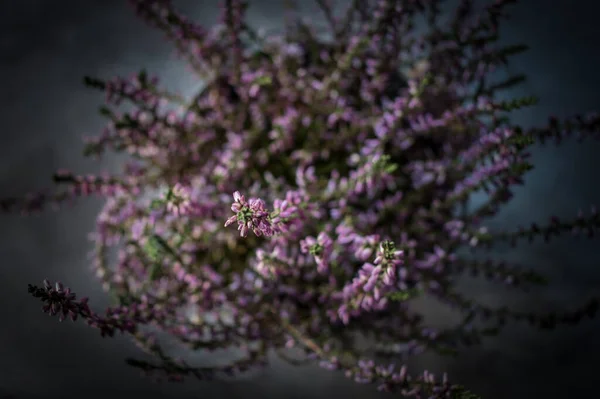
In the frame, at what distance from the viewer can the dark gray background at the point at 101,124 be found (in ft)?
3.14

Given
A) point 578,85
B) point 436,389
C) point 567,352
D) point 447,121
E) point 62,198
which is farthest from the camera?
point 578,85

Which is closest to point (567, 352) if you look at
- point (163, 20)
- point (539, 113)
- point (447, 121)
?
point (539, 113)

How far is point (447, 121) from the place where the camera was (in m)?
0.61

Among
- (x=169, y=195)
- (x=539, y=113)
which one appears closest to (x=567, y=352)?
(x=539, y=113)

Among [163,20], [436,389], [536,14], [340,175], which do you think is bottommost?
[436,389]

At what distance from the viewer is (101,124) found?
3.50 feet

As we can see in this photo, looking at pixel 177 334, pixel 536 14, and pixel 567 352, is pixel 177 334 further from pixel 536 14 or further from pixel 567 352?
pixel 536 14

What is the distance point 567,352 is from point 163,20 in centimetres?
98

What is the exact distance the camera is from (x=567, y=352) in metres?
0.94

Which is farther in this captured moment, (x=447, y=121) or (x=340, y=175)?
(x=340, y=175)

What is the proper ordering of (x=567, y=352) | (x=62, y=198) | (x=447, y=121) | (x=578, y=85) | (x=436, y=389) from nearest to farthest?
(x=436, y=389), (x=447, y=121), (x=62, y=198), (x=567, y=352), (x=578, y=85)

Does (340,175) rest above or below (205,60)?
below

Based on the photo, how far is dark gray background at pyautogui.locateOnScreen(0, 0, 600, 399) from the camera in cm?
96

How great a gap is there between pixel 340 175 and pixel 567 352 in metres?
0.61
